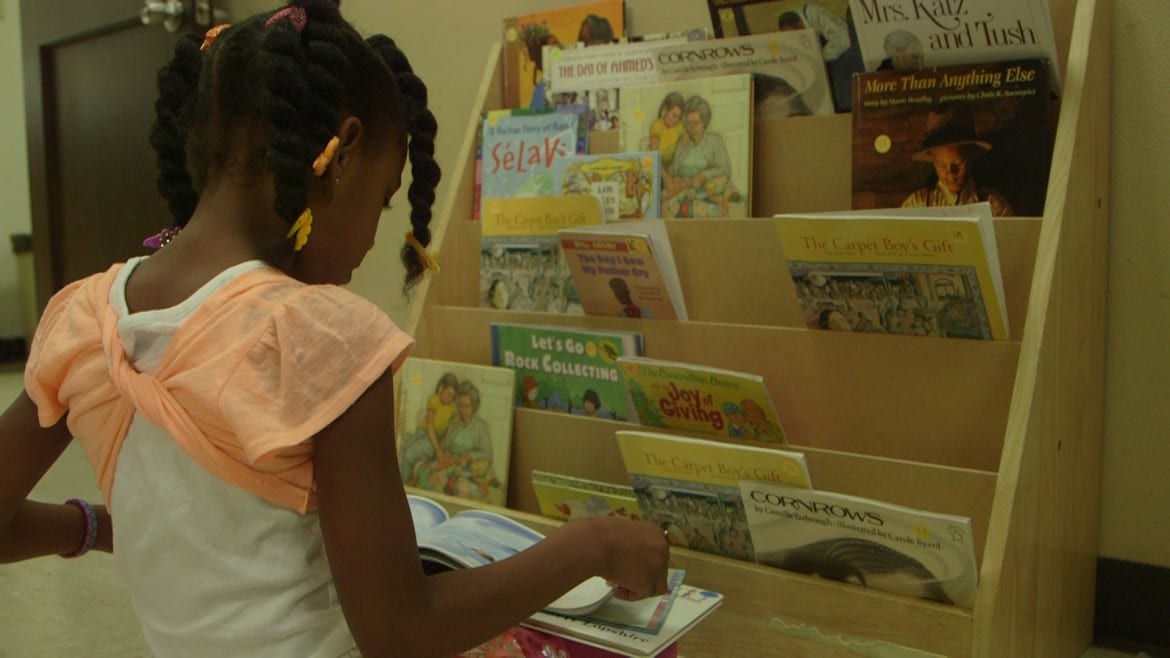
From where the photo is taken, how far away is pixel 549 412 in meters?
1.39

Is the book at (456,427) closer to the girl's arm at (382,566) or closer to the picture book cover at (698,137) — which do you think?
the picture book cover at (698,137)

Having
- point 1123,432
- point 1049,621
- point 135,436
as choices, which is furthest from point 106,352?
point 1123,432

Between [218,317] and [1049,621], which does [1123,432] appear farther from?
[218,317]

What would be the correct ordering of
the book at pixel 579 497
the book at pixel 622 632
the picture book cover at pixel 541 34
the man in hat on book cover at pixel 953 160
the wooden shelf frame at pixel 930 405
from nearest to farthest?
the book at pixel 622 632 < the wooden shelf frame at pixel 930 405 < the man in hat on book cover at pixel 953 160 < the book at pixel 579 497 < the picture book cover at pixel 541 34

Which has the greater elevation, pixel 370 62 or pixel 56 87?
pixel 56 87

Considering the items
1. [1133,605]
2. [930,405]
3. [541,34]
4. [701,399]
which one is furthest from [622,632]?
[541,34]

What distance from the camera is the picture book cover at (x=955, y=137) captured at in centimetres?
112

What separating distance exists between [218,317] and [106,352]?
0.10 metres

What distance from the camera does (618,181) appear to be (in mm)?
1432

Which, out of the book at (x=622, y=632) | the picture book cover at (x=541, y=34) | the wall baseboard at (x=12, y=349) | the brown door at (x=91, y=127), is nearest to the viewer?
the book at (x=622, y=632)

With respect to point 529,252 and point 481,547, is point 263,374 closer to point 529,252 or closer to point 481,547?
point 481,547

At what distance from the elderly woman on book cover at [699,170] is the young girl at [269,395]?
24.4 inches

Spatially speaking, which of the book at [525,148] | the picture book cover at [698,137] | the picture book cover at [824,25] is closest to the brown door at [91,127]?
the book at [525,148]

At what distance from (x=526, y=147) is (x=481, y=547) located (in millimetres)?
727
